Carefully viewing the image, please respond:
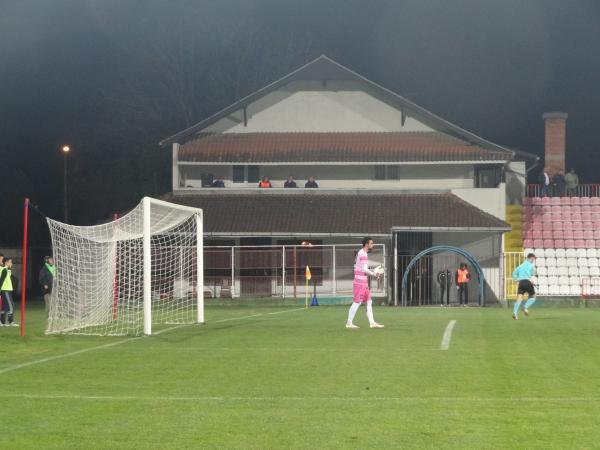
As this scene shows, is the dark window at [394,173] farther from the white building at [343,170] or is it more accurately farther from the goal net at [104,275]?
the goal net at [104,275]

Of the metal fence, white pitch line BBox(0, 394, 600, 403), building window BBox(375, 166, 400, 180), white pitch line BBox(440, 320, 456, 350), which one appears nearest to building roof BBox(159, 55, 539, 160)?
building window BBox(375, 166, 400, 180)

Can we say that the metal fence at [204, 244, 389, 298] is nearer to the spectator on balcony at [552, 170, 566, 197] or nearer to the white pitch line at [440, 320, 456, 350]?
the spectator on balcony at [552, 170, 566, 197]

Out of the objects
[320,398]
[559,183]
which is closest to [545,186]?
[559,183]

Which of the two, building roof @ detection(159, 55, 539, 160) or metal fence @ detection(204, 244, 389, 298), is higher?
building roof @ detection(159, 55, 539, 160)

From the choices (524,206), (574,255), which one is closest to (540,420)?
(574,255)

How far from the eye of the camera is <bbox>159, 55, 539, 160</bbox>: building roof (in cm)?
5394

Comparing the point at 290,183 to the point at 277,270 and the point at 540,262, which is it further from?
the point at 540,262

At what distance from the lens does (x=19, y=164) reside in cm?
7619

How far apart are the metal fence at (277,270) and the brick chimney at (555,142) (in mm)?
17969

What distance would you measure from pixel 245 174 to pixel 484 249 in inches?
469

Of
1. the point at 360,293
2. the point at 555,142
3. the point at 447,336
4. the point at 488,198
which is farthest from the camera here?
the point at 555,142

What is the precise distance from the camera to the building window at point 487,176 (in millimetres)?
54656

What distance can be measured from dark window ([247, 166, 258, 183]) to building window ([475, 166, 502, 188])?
10.4 meters

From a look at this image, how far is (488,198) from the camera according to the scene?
5241 centimetres
